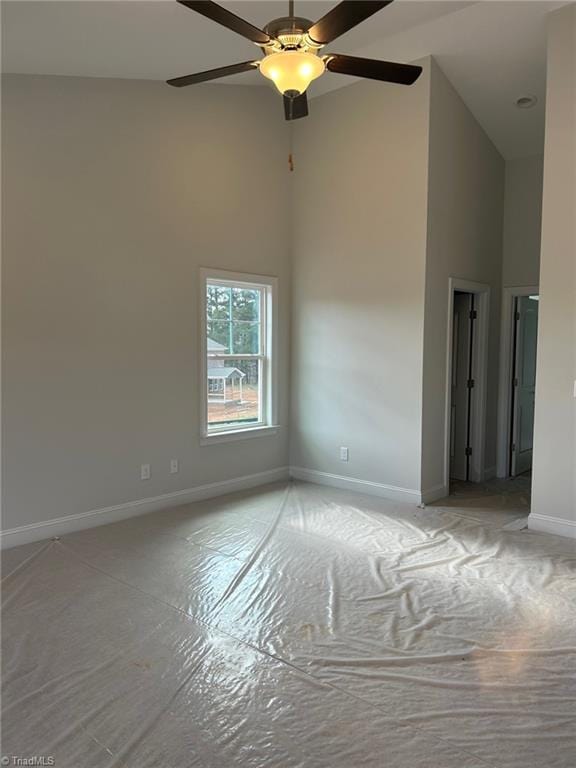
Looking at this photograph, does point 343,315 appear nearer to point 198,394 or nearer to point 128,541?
point 198,394

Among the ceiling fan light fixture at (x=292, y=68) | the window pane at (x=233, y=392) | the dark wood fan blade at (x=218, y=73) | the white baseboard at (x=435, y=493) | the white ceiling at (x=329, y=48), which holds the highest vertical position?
the white ceiling at (x=329, y=48)

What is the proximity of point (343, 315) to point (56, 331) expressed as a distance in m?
2.61

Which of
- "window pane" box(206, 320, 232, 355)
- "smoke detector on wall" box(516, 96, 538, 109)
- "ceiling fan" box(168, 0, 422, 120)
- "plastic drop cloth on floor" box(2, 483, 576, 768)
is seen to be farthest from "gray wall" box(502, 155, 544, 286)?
"ceiling fan" box(168, 0, 422, 120)

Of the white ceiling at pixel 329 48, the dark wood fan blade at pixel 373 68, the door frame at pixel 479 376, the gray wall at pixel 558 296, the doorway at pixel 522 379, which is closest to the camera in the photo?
the dark wood fan blade at pixel 373 68

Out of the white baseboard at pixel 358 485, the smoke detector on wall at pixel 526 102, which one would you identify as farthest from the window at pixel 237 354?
the smoke detector on wall at pixel 526 102

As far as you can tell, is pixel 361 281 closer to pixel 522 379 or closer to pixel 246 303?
pixel 246 303

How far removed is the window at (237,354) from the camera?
4910 millimetres

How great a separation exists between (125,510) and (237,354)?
180 cm

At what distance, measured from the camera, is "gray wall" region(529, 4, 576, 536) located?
3.80 m

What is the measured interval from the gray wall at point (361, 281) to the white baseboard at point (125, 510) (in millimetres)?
667

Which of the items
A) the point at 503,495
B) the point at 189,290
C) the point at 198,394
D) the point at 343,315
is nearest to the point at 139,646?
the point at 198,394

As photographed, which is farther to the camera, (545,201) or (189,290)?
(189,290)

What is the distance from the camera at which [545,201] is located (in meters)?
3.92

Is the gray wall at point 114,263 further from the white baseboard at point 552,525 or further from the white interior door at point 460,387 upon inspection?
the white baseboard at point 552,525
